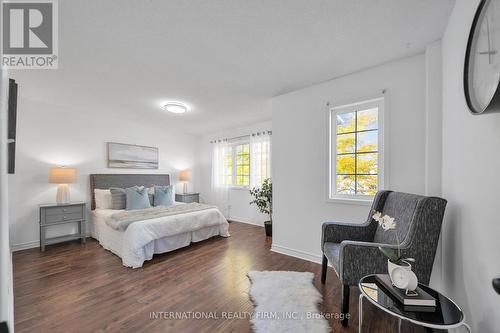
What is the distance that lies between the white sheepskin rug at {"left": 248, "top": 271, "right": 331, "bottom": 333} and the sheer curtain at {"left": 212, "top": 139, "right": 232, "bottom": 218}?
309 centimetres

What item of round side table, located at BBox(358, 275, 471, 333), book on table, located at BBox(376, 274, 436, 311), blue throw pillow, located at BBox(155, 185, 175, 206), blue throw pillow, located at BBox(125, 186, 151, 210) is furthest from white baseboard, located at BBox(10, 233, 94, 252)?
book on table, located at BBox(376, 274, 436, 311)

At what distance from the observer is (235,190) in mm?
5340

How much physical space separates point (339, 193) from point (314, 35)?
180cm

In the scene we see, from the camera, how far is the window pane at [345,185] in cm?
266

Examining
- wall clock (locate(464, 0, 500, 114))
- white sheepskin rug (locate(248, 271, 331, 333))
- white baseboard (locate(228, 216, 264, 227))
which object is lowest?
white baseboard (locate(228, 216, 264, 227))

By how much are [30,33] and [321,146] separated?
3.03 metres

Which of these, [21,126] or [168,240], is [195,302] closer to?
[168,240]

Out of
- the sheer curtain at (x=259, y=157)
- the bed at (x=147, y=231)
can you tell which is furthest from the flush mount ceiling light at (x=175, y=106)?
the sheer curtain at (x=259, y=157)

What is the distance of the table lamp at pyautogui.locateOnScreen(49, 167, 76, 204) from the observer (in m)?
3.41

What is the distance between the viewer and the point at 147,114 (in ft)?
13.4

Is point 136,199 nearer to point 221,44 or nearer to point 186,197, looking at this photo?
point 186,197

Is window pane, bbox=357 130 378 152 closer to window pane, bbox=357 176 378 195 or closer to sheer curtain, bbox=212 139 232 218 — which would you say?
window pane, bbox=357 176 378 195

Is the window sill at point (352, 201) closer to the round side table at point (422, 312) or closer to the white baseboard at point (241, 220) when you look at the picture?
the round side table at point (422, 312)

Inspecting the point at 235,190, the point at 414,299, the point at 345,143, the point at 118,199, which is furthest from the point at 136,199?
the point at 414,299
